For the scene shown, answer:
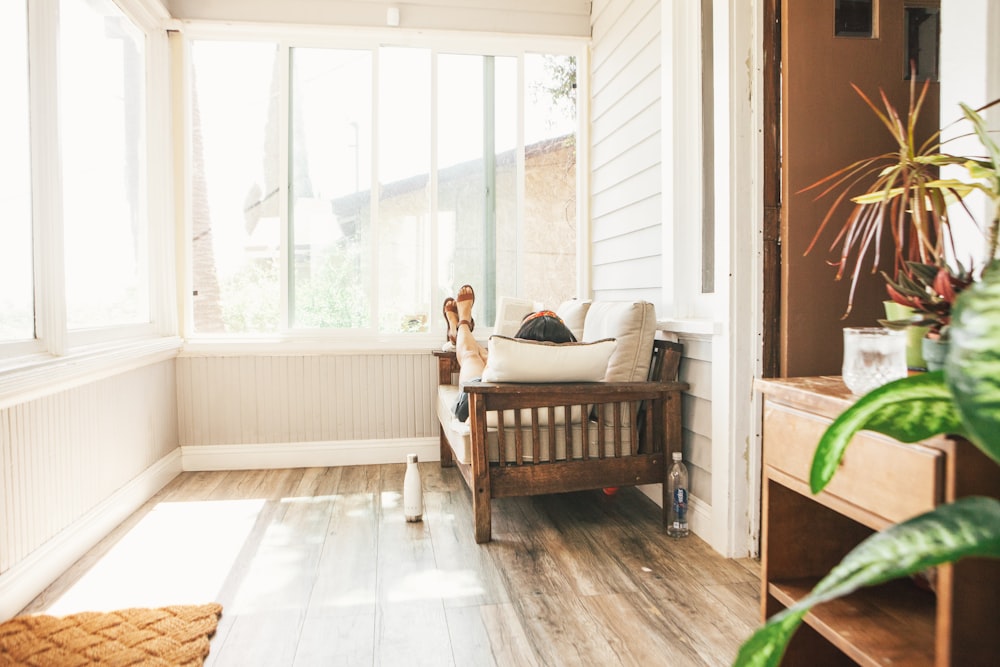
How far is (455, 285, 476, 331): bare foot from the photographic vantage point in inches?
146

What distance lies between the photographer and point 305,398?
150 inches

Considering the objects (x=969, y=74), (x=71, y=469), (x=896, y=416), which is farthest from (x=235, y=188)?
(x=896, y=416)

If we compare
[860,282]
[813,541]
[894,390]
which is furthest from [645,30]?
[894,390]

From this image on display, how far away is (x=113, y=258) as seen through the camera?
121 inches

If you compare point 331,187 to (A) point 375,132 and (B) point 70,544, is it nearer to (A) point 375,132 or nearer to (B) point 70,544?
(A) point 375,132

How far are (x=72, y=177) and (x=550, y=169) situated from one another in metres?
2.63

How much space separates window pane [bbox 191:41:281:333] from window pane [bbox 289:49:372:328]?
0.14 meters

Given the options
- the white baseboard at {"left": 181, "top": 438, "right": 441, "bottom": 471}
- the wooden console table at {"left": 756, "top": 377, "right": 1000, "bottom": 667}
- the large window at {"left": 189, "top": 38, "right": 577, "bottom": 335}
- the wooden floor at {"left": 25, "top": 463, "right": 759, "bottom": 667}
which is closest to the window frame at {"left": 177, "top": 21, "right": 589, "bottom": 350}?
the large window at {"left": 189, "top": 38, "right": 577, "bottom": 335}

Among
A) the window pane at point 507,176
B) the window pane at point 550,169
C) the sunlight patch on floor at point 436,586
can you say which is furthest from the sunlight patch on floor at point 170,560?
the window pane at point 550,169

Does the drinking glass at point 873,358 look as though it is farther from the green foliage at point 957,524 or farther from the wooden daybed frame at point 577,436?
the wooden daybed frame at point 577,436

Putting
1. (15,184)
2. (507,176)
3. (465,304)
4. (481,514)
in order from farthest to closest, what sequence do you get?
(507,176) < (465,304) < (481,514) < (15,184)

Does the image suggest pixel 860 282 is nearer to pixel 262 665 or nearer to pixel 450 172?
pixel 262 665

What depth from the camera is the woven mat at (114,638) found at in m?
1.71

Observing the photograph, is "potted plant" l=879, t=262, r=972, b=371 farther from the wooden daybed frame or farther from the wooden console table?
the wooden daybed frame
